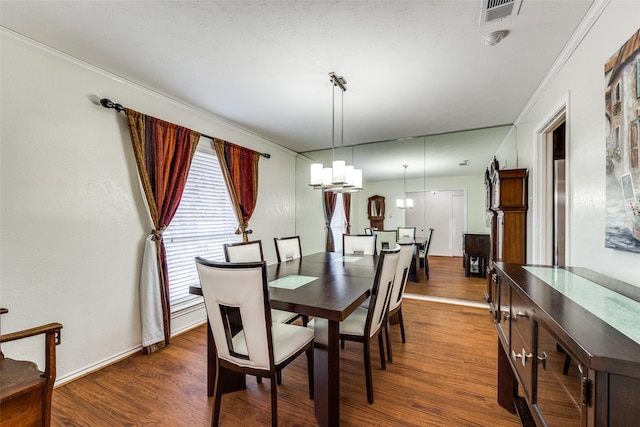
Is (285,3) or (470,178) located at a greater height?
(285,3)

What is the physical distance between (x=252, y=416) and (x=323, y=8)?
2.58 metres

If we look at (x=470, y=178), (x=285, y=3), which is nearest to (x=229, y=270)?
(x=285, y=3)

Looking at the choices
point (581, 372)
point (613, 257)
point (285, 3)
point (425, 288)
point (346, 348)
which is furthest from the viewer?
point (425, 288)

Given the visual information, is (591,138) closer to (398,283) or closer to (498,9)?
(498,9)

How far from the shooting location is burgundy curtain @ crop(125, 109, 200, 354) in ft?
8.08

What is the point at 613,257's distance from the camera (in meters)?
1.45

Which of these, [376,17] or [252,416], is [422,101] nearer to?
[376,17]

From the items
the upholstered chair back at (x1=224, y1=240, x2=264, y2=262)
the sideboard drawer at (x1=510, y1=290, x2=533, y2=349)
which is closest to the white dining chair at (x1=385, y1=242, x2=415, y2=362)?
the sideboard drawer at (x1=510, y1=290, x2=533, y2=349)

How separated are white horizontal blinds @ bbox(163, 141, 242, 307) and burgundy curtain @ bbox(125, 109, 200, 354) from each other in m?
0.24

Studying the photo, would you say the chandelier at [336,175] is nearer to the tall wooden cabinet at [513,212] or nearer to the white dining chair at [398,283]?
the white dining chair at [398,283]

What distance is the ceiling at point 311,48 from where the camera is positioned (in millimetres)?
1626

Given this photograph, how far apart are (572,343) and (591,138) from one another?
1.63m

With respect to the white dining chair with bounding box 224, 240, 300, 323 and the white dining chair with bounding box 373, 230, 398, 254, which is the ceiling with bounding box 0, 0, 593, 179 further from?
the white dining chair with bounding box 373, 230, 398, 254

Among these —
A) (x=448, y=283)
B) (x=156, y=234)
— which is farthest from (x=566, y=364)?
(x=448, y=283)
